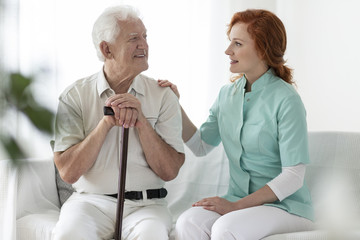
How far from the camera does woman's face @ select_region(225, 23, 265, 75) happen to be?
1768 millimetres

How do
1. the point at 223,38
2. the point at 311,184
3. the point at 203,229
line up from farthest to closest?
the point at 223,38 < the point at 311,184 < the point at 203,229

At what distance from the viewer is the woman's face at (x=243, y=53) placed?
1.77 metres

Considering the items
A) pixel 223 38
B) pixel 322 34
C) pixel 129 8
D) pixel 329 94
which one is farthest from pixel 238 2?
pixel 129 8

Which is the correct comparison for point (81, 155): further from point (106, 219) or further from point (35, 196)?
point (35, 196)

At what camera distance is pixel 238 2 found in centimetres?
308

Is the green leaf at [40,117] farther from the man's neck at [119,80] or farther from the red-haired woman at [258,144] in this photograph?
the man's neck at [119,80]

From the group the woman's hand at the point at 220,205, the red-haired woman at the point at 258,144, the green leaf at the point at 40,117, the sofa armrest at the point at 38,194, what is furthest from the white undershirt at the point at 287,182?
the green leaf at the point at 40,117

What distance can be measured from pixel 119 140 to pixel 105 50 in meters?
0.37

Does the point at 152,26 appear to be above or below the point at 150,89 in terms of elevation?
above

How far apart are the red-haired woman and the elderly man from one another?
0.13 meters

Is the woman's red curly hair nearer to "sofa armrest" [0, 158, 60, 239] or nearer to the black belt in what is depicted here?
the black belt

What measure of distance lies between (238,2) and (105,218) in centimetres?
190

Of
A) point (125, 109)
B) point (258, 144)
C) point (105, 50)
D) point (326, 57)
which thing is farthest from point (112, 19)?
point (326, 57)

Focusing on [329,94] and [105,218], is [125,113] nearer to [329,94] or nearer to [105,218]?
[105,218]
